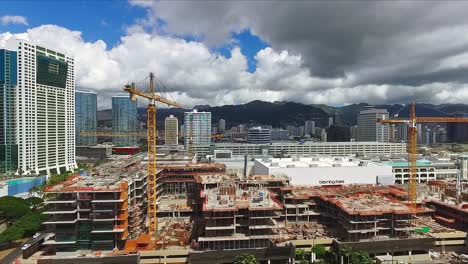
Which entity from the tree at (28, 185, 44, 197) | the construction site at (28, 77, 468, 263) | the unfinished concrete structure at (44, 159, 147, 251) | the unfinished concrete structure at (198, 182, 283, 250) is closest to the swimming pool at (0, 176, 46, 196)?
the tree at (28, 185, 44, 197)

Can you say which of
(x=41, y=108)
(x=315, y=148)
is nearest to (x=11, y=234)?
(x=41, y=108)

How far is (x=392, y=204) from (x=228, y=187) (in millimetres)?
31532

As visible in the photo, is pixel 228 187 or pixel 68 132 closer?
pixel 228 187

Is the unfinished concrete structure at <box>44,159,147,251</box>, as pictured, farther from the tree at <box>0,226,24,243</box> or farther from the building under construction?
the tree at <box>0,226,24,243</box>

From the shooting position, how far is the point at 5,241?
59906 mm

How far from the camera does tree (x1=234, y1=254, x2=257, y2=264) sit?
4916 centimetres

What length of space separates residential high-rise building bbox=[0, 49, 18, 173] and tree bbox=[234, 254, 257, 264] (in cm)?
10432

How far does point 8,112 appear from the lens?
116 metres

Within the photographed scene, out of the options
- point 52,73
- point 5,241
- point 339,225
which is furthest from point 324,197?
point 52,73

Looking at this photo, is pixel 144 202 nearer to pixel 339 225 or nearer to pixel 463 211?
pixel 339 225

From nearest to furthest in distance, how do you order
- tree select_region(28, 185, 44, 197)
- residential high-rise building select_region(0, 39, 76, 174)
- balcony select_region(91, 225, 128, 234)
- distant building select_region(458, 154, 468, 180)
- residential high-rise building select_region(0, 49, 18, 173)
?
balcony select_region(91, 225, 128, 234), tree select_region(28, 185, 44, 197), distant building select_region(458, 154, 468, 180), residential high-rise building select_region(0, 49, 18, 173), residential high-rise building select_region(0, 39, 76, 174)

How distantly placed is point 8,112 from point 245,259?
10748 cm

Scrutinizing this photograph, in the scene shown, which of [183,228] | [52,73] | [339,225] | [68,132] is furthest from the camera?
[68,132]

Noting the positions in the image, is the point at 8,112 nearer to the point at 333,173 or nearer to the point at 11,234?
the point at 11,234
